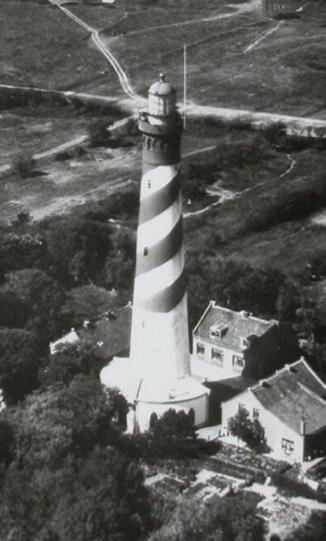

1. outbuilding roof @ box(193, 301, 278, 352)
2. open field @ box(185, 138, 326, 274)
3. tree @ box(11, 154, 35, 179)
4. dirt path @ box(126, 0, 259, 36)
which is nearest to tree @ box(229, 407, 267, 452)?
outbuilding roof @ box(193, 301, 278, 352)

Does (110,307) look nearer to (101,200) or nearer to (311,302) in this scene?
(311,302)

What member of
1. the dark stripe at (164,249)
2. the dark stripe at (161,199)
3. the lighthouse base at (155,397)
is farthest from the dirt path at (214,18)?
the dark stripe at (161,199)

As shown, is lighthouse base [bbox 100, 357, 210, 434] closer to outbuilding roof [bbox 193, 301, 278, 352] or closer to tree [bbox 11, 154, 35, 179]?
outbuilding roof [bbox 193, 301, 278, 352]

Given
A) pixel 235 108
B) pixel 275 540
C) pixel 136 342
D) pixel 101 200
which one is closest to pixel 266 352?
pixel 136 342

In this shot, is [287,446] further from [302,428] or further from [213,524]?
[213,524]

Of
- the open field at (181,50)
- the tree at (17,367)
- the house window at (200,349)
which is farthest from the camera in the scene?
the open field at (181,50)

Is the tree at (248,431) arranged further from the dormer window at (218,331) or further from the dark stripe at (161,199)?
the dark stripe at (161,199)
